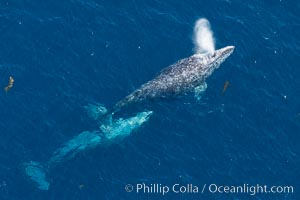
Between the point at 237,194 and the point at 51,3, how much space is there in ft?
122

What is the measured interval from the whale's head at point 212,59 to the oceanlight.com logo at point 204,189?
1615cm

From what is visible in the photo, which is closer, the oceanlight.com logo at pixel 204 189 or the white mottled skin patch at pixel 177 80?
the oceanlight.com logo at pixel 204 189

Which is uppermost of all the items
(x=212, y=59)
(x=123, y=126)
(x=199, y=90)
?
(x=212, y=59)

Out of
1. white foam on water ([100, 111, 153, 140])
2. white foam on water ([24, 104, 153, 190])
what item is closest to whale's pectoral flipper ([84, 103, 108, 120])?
white foam on water ([24, 104, 153, 190])

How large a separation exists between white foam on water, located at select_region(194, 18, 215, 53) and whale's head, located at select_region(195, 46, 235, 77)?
1.38 meters

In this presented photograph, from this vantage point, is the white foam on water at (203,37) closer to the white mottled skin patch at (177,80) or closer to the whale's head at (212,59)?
the whale's head at (212,59)

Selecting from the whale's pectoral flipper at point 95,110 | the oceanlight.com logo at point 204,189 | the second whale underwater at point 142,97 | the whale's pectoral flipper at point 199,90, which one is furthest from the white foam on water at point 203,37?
the oceanlight.com logo at point 204,189

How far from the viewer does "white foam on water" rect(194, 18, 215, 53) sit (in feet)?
279

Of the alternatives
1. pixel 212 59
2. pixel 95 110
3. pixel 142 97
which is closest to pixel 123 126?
pixel 95 110

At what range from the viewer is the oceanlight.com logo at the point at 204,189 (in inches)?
2815

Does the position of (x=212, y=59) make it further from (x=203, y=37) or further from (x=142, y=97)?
(x=142, y=97)

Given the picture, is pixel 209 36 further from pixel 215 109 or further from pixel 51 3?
pixel 51 3

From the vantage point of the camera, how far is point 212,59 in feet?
269

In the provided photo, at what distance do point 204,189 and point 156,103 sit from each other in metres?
13.5
